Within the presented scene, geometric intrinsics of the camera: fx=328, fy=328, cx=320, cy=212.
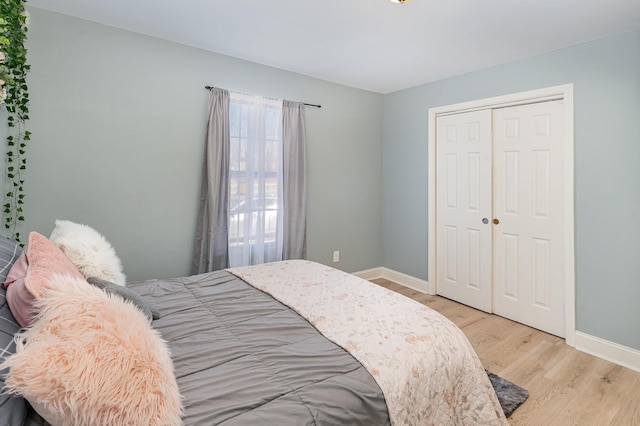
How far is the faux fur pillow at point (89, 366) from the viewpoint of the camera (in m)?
0.72

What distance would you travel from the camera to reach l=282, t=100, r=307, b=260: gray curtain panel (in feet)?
11.3

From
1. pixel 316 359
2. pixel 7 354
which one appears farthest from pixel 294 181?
pixel 7 354

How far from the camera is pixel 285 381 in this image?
1128 millimetres

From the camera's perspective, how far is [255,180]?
3.28m

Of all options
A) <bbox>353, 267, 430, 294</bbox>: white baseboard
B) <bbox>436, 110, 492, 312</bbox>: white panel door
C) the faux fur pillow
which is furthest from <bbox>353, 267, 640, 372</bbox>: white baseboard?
the faux fur pillow

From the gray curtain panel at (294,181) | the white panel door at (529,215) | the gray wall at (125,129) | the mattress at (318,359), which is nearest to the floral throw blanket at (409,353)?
the mattress at (318,359)

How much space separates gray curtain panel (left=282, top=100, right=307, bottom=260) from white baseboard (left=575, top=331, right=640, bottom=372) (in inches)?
100

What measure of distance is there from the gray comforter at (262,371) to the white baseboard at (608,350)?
2404 mm

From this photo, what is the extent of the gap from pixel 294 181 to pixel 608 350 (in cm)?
301

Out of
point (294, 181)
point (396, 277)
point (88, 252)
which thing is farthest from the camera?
point (396, 277)

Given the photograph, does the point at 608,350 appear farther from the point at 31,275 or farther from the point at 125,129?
the point at 125,129

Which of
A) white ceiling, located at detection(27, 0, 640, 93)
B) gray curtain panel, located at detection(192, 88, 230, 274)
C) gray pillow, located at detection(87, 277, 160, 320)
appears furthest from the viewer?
gray curtain panel, located at detection(192, 88, 230, 274)

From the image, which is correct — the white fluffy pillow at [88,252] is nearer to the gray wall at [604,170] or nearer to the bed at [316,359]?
the bed at [316,359]

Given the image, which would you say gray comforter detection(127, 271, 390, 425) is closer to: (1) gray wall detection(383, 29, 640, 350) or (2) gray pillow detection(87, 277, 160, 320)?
(2) gray pillow detection(87, 277, 160, 320)
